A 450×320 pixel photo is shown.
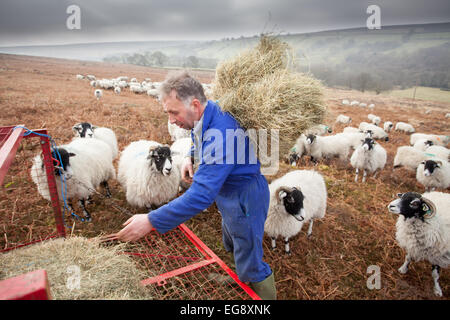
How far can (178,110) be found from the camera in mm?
2234

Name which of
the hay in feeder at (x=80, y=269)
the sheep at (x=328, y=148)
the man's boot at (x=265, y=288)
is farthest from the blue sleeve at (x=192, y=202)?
the sheep at (x=328, y=148)

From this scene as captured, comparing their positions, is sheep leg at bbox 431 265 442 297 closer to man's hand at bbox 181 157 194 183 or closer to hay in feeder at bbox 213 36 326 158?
hay in feeder at bbox 213 36 326 158

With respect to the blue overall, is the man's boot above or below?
below

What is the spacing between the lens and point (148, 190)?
17.0 ft

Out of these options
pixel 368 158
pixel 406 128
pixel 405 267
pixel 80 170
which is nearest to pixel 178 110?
pixel 80 170

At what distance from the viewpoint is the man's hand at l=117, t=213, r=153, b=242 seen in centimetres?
195

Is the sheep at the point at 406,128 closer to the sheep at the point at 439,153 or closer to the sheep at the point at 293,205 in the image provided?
the sheep at the point at 439,153

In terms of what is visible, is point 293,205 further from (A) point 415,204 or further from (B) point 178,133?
(B) point 178,133

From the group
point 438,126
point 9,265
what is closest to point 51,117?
point 9,265

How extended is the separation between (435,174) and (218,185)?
29.7 ft

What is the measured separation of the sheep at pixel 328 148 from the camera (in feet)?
33.9

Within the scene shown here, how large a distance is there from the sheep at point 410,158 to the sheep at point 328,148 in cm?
208

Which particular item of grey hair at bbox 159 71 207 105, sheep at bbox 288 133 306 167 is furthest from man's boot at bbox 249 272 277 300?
sheep at bbox 288 133 306 167
